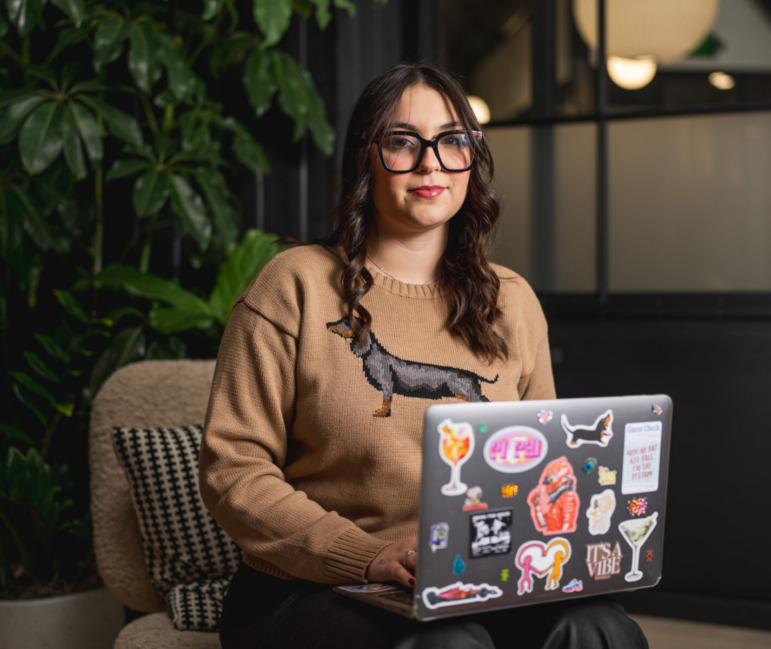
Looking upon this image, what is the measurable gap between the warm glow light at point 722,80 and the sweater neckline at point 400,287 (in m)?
1.58

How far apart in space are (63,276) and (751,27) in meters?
2.06

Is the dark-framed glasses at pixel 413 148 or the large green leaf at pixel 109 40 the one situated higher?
the large green leaf at pixel 109 40

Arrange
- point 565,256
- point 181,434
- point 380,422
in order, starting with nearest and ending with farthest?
1. point 380,422
2. point 181,434
3. point 565,256

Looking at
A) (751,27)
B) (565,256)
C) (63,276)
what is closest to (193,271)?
(63,276)

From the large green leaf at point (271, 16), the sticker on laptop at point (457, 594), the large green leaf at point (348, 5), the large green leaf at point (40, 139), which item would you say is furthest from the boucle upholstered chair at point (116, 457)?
the large green leaf at point (348, 5)

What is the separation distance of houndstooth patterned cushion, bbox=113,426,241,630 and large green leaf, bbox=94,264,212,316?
2.08 feet

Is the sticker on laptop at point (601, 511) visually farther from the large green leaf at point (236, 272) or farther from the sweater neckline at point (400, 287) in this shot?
the large green leaf at point (236, 272)

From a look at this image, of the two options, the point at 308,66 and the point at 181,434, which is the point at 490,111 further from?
the point at 181,434

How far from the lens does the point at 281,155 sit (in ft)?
8.23

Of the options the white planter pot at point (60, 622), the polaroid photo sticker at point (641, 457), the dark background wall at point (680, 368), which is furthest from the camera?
the dark background wall at point (680, 368)

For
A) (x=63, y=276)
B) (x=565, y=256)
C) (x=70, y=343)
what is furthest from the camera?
(x=565, y=256)

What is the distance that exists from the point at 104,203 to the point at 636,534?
76.0 inches

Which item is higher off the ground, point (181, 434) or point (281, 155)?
point (281, 155)

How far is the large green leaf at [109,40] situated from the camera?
77.7 inches
